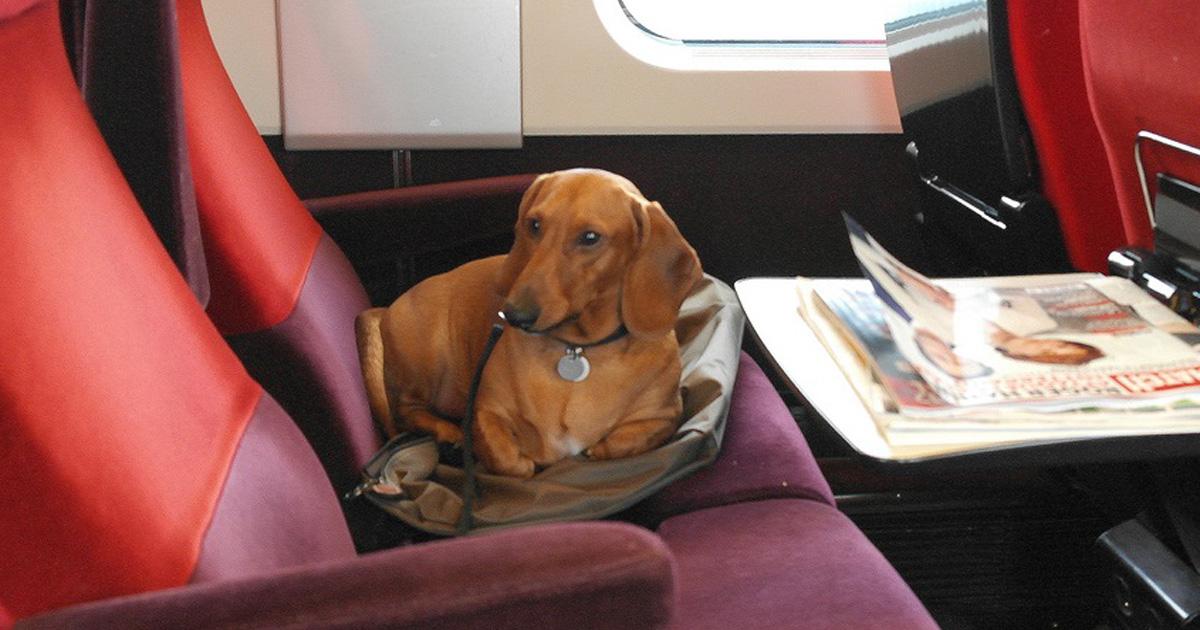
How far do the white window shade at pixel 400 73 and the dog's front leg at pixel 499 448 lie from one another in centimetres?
64

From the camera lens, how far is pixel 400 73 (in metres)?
2.08

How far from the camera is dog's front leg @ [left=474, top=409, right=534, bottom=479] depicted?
5.35 ft

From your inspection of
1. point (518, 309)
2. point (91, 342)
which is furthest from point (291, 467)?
point (518, 309)

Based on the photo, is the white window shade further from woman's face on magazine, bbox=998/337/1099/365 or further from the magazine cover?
woman's face on magazine, bbox=998/337/1099/365

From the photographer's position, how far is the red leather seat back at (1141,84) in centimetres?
113

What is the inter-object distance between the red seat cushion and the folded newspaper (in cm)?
54

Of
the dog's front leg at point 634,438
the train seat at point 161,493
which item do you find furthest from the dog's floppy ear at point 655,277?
the train seat at point 161,493

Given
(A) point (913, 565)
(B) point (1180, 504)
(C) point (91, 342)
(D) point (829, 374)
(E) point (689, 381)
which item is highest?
(C) point (91, 342)

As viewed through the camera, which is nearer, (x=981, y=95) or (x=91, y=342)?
(x=91, y=342)

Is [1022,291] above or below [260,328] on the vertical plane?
above

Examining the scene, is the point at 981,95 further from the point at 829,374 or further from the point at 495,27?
the point at 495,27

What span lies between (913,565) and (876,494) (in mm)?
126

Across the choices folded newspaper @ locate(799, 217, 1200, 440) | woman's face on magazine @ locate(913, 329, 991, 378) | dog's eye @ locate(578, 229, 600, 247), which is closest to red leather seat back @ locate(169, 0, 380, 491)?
dog's eye @ locate(578, 229, 600, 247)

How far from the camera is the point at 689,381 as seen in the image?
1710 millimetres
